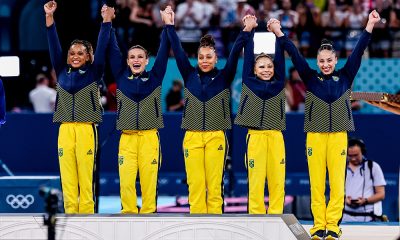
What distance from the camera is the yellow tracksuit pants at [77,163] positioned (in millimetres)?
11930

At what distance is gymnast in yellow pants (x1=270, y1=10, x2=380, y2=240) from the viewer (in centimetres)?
1167

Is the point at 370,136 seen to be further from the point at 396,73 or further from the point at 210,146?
the point at 210,146

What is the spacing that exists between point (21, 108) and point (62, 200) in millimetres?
6713

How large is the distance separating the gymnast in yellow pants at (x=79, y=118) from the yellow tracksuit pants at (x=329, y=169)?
2.13m

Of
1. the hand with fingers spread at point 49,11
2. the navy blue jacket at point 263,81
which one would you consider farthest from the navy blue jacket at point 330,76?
the hand with fingers spread at point 49,11

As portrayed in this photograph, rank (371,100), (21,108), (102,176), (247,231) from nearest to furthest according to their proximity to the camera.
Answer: (247,231) → (371,100) → (102,176) → (21,108)

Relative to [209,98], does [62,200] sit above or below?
below

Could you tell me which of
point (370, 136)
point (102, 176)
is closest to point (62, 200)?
point (102, 176)

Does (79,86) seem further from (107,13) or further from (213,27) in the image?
(213,27)

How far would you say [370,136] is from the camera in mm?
16875

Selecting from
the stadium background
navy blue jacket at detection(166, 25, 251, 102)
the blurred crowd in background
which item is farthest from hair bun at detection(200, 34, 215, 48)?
the blurred crowd in background

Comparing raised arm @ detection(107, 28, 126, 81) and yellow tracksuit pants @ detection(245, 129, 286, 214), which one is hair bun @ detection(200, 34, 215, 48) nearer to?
raised arm @ detection(107, 28, 126, 81)

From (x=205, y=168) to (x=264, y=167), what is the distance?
1.96 ft

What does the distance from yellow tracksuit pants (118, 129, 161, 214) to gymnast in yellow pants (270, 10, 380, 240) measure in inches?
59.0
